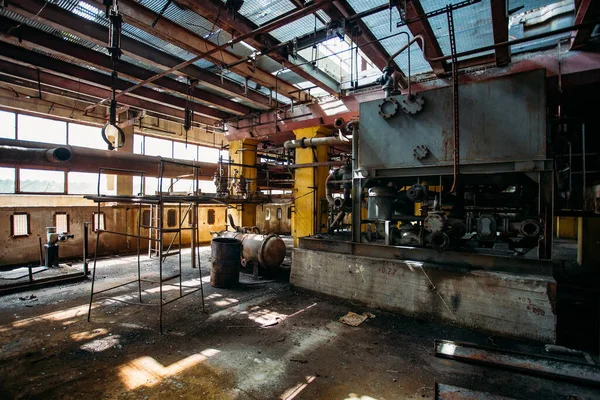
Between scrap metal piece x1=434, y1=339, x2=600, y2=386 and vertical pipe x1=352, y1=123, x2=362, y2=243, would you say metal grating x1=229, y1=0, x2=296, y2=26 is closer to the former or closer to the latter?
vertical pipe x1=352, y1=123, x2=362, y2=243

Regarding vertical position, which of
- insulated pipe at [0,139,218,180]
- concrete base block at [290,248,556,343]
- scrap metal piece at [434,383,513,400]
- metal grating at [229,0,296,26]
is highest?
metal grating at [229,0,296,26]

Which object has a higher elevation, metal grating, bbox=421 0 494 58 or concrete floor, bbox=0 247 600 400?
metal grating, bbox=421 0 494 58

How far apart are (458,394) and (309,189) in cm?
690

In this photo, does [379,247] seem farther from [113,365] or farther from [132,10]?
[132,10]

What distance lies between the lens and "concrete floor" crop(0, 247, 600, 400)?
9.38ft

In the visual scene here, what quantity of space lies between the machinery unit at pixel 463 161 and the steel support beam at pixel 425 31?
1.07m

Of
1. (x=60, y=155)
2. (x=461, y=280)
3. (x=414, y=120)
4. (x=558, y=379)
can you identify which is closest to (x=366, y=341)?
(x=461, y=280)

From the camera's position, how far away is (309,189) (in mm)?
9141

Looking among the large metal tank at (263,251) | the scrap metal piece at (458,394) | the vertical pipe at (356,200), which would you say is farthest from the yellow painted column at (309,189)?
the scrap metal piece at (458,394)

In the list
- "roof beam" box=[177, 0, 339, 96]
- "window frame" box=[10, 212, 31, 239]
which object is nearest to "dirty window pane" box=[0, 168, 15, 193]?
"window frame" box=[10, 212, 31, 239]

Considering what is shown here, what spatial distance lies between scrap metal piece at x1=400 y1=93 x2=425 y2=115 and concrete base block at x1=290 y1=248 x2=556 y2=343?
251 cm

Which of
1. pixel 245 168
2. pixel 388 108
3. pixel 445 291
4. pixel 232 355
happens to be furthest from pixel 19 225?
pixel 445 291

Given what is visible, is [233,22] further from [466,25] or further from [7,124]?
[7,124]

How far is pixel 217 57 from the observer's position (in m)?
6.25
